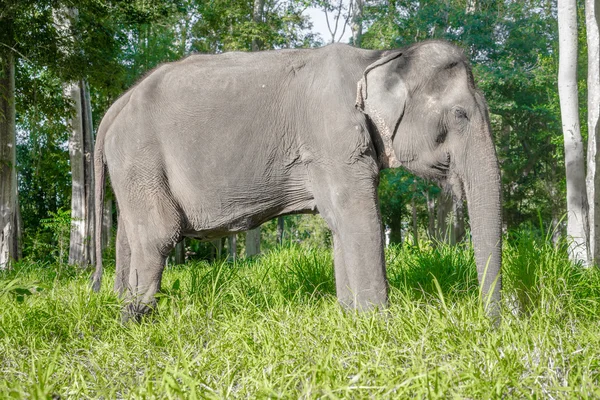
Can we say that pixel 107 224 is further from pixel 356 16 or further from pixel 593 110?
pixel 593 110

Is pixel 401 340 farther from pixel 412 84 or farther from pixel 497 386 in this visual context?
pixel 412 84

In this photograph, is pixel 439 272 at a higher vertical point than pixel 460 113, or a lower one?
lower

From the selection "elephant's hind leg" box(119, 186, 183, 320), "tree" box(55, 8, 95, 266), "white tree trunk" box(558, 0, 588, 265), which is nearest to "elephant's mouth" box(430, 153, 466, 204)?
"elephant's hind leg" box(119, 186, 183, 320)

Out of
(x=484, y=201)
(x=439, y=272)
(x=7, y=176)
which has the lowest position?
(x=439, y=272)

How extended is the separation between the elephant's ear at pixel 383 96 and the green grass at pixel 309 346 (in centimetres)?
99

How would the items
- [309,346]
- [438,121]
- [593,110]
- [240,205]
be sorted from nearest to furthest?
1. [309,346]
2. [438,121]
3. [240,205]
4. [593,110]

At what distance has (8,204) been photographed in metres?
10.1

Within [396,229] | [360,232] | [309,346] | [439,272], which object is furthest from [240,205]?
[396,229]

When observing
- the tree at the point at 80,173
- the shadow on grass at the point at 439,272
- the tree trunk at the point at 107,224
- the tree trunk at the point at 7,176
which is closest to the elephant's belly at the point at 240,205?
the shadow on grass at the point at 439,272

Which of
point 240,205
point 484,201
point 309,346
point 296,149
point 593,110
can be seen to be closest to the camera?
point 309,346

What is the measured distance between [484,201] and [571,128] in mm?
3723

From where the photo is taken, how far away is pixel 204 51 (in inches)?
683

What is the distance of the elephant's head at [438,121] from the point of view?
3487 millimetres

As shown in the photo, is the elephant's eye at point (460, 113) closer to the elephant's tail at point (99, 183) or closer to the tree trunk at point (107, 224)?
the elephant's tail at point (99, 183)
